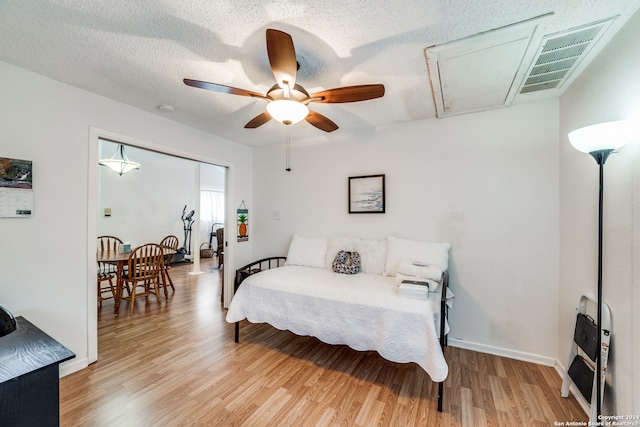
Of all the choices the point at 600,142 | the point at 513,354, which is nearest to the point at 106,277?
the point at 513,354

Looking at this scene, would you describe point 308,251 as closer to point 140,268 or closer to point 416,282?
point 416,282

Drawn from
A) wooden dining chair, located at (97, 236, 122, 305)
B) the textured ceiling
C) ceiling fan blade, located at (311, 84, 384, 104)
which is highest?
the textured ceiling

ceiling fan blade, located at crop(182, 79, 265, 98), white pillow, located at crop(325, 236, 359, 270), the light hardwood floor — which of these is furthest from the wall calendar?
white pillow, located at crop(325, 236, 359, 270)

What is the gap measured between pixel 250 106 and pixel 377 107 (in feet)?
4.14

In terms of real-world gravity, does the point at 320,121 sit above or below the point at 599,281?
above

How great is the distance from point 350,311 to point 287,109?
1620 mm

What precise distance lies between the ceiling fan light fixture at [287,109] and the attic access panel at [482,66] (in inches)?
36.0

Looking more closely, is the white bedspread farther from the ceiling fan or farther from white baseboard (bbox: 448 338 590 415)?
the ceiling fan

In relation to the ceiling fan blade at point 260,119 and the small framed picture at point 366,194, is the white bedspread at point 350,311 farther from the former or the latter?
the ceiling fan blade at point 260,119

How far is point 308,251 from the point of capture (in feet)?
11.0

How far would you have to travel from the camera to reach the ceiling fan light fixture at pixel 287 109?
1.69 meters

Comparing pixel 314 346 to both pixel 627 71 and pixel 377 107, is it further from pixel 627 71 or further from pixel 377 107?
pixel 627 71

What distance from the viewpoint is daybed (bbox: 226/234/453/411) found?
188 cm

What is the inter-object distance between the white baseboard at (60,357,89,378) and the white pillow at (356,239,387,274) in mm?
2698
